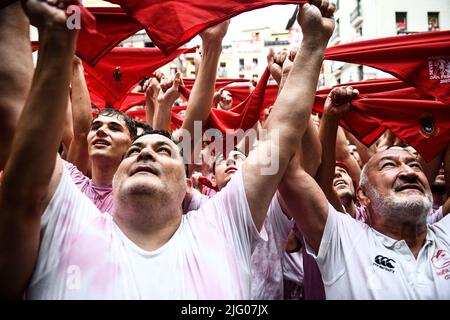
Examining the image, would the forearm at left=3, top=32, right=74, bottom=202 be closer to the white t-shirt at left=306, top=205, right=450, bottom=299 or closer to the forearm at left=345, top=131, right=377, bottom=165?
the white t-shirt at left=306, top=205, right=450, bottom=299

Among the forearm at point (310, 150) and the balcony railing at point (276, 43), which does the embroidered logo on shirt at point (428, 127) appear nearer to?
the forearm at point (310, 150)

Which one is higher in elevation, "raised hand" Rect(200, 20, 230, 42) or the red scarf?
"raised hand" Rect(200, 20, 230, 42)

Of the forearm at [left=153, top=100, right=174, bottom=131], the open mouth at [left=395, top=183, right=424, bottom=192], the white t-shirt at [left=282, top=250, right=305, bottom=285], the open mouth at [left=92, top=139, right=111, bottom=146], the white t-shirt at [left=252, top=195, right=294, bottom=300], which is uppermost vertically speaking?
the forearm at [left=153, top=100, right=174, bottom=131]

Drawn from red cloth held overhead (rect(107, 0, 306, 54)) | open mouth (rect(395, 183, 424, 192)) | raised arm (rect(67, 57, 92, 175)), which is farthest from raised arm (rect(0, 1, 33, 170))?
open mouth (rect(395, 183, 424, 192))

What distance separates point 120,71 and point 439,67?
9.19 ft

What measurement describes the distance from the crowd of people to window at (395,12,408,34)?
23.7m

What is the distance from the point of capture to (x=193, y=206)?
3.05 meters

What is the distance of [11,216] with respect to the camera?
1.59 meters

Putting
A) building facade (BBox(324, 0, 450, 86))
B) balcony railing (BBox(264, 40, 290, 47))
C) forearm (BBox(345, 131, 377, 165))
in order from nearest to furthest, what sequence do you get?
1. forearm (BBox(345, 131, 377, 165))
2. building facade (BBox(324, 0, 450, 86))
3. balcony railing (BBox(264, 40, 290, 47))

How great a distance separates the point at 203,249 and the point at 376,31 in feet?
82.3

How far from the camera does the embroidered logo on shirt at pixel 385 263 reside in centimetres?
241

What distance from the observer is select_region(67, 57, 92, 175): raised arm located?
3400mm

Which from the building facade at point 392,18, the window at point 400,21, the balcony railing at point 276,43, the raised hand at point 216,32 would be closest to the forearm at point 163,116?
the raised hand at point 216,32
